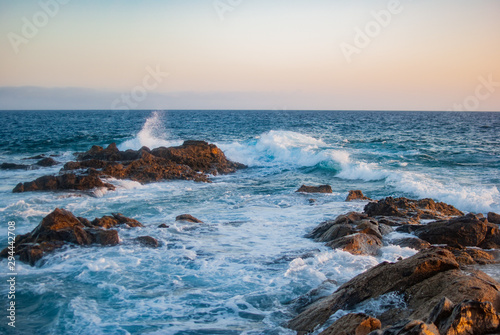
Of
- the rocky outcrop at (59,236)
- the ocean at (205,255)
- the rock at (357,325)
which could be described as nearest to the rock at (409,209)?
the ocean at (205,255)

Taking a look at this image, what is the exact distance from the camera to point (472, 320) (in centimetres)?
342

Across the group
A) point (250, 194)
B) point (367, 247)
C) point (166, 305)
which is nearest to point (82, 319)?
point (166, 305)

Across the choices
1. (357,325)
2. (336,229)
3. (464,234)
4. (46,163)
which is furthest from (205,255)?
(46,163)

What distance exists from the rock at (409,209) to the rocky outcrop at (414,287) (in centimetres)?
578

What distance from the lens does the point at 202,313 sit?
5.88 metres

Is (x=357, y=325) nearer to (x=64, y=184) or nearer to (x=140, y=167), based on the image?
(x=64, y=184)

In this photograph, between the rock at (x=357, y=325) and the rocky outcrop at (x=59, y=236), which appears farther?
the rocky outcrop at (x=59, y=236)

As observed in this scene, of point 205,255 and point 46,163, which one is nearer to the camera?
point 205,255

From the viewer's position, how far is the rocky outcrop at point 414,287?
14.2ft

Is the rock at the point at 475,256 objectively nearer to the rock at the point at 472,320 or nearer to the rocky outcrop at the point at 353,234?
the rocky outcrop at the point at 353,234

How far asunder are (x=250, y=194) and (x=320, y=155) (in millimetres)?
10039

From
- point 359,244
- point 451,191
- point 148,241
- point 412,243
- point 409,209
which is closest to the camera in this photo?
point 359,244

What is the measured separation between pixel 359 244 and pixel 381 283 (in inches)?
126

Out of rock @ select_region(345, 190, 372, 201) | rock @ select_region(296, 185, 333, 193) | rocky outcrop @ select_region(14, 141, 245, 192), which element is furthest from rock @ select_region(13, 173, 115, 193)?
rock @ select_region(345, 190, 372, 201)
